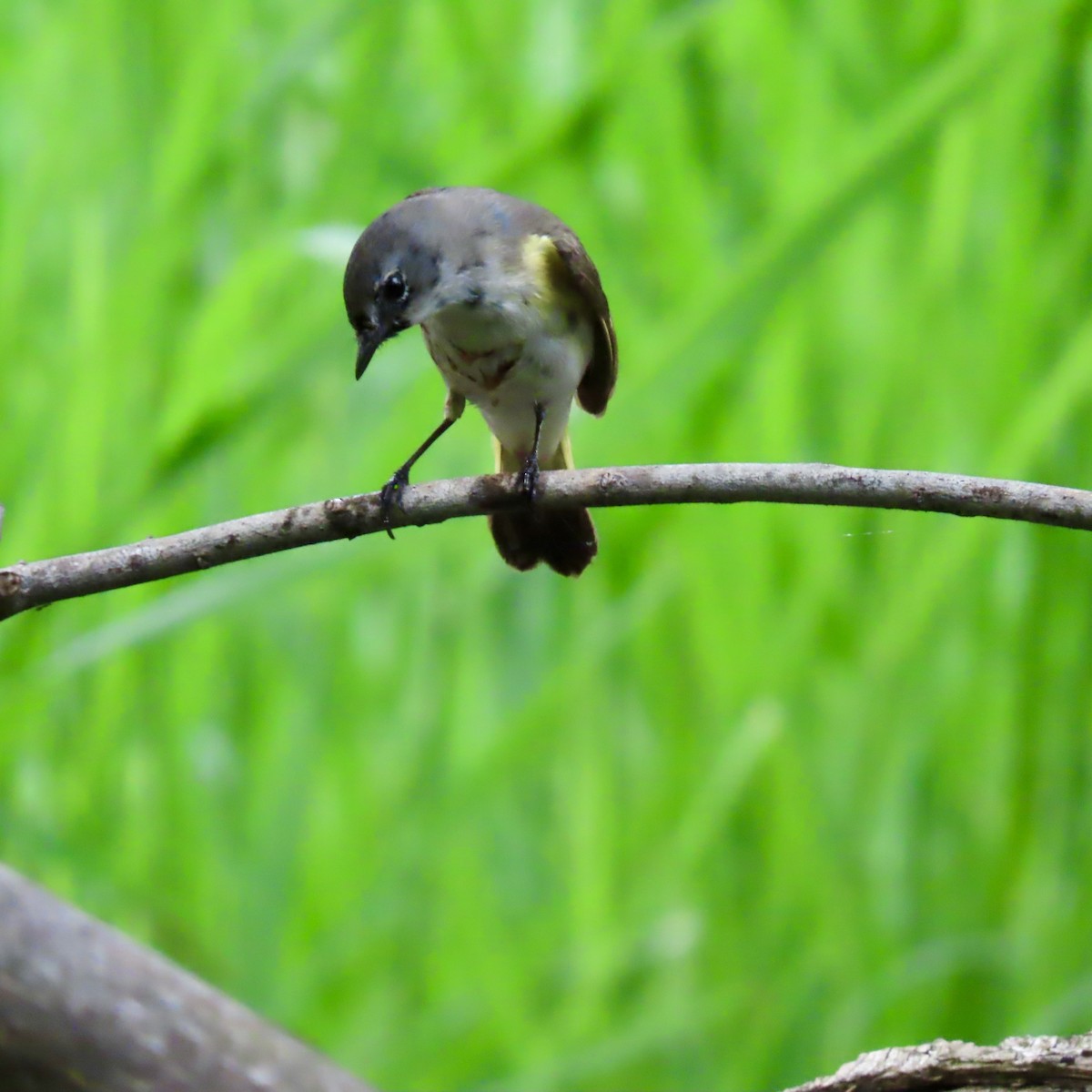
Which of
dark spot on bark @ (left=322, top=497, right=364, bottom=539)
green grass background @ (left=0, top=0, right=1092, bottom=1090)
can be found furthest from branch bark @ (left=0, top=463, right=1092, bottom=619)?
green grass background @ (left=0, top=0, right=1092, bottom=1090)

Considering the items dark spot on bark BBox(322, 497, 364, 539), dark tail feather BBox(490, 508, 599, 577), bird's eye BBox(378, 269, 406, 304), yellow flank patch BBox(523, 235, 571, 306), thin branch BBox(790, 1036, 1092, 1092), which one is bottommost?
thin branch BBox(790, 1036, 1092, 1092)

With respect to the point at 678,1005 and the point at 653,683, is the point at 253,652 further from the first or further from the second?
the point at 678,1005

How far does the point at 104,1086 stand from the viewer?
3.07 ft

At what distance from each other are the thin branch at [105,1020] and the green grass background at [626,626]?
0.85 m

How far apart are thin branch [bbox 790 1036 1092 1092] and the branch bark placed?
0.29m

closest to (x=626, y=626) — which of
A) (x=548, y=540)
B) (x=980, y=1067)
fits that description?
(x=548, y=540)

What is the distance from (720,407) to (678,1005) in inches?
34.6

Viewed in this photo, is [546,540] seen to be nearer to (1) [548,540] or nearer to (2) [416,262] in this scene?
(1) [548,540]

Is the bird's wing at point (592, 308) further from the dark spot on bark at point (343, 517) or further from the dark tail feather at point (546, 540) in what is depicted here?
the dark spot on bark at point (343, 517)

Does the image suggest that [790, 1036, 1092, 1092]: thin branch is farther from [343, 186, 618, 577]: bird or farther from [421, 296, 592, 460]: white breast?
[421, 296, 592, 460]: white breast

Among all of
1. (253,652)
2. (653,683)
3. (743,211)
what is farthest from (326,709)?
(743,211)

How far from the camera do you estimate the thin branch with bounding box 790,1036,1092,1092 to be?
75 centimetres

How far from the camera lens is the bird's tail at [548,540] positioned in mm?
1447

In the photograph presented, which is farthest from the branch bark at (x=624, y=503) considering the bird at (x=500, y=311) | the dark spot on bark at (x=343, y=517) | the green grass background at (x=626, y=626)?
the green grass background at (x=626, y=626)
